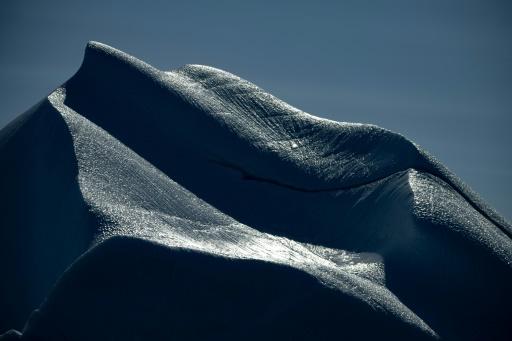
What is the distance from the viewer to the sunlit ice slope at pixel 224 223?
8227mm

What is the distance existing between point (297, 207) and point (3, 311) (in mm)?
4451

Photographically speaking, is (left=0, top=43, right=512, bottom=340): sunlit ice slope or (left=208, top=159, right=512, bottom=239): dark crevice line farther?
(left=208, top=159, right=512, bottom=239): dark crevice line

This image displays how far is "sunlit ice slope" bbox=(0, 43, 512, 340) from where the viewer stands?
27.0ft

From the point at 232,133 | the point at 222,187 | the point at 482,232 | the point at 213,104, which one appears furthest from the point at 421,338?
the point at 213,104

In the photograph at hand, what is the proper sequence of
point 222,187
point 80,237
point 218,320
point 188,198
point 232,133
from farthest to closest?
point 232,133
point 222,187
point 188,198
point 80,237
point 218,320

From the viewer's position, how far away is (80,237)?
9.01 m

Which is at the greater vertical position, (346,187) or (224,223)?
(346,187)

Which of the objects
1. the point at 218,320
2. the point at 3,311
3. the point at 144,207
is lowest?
the point at 3,311

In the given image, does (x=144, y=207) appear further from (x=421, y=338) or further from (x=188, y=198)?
(x=421, y=338)

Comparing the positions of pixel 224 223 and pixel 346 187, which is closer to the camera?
pixel 224 223

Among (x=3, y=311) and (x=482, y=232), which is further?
(x=482, y=232)

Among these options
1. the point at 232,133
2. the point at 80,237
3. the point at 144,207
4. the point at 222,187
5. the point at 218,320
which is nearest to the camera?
the point at 218,320

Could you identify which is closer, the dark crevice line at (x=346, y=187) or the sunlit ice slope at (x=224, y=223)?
the sunlit ice slope at (x=224, y=223)

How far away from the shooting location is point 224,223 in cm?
1062
